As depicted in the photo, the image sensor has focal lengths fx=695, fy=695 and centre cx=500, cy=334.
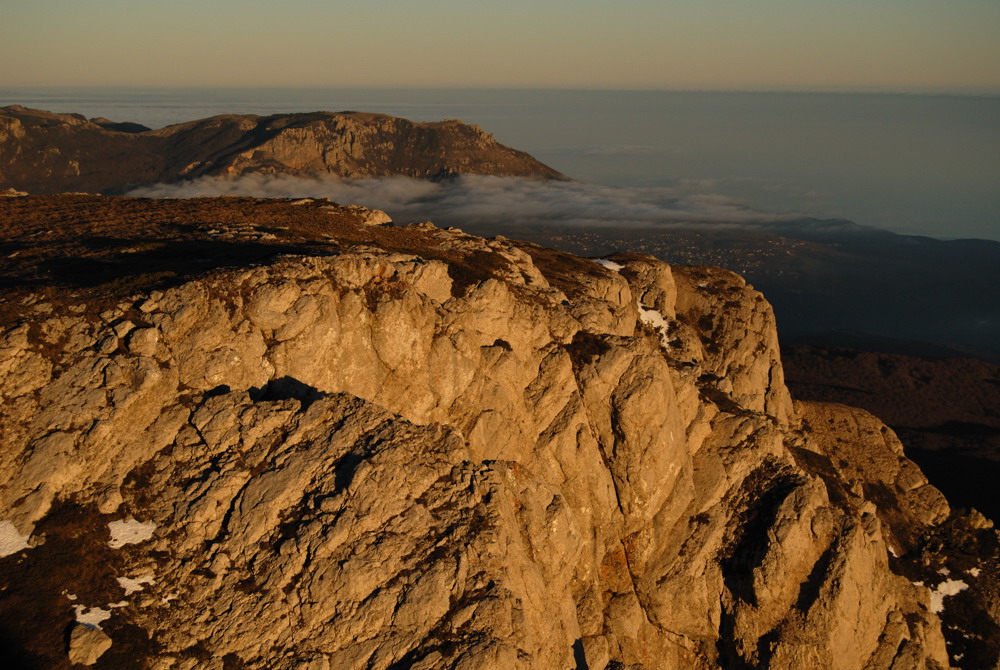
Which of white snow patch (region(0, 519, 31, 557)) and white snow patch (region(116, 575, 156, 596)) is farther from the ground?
white snow patch (region(0, 519, 31, 557))

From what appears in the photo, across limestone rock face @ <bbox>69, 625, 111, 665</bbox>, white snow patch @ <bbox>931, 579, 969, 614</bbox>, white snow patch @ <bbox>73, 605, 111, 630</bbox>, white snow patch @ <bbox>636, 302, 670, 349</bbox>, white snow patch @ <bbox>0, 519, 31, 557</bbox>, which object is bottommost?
white snow patch @ <bbox>931, 579, 969, 614</bbox>

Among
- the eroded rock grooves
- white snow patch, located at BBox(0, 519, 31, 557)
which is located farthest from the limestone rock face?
white snow patch, located at BBox(0, 519, 31, 557)

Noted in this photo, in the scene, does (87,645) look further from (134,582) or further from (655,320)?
(655,320)

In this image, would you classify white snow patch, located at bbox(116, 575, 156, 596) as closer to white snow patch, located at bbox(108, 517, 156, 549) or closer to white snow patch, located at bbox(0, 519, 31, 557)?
white snow patch, located at bbox(108, 517, 156, 549)

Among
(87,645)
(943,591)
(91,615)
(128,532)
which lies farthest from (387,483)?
(943,591)

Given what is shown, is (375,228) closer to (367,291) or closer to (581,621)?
(367,291)

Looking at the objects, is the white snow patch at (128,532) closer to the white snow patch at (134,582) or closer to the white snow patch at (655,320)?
the white snow patch at (134,582)

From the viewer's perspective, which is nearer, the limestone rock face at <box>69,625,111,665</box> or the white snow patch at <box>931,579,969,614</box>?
the limestone rock face at <box>69,625,111,665</box>
